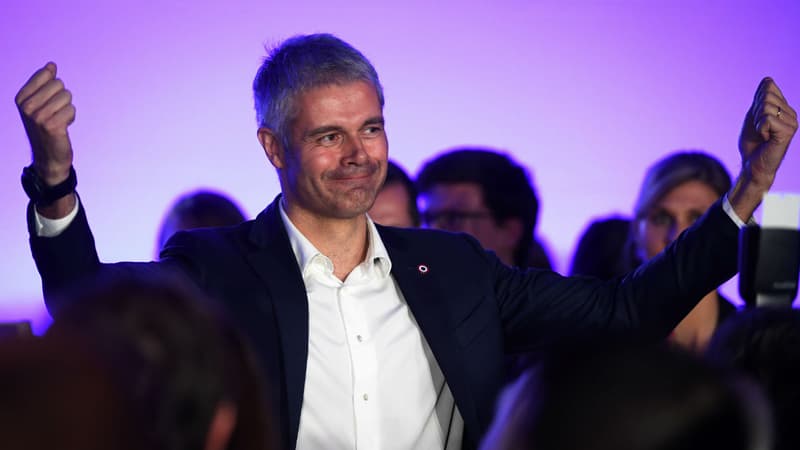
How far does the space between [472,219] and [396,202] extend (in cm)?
28

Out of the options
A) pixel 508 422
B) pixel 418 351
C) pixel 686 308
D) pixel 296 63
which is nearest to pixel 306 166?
pixel 296 63

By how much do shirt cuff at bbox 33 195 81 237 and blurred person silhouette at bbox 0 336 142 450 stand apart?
4.41 ft

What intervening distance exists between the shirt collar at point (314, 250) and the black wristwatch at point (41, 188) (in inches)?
20.7

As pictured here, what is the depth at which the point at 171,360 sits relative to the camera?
697mm

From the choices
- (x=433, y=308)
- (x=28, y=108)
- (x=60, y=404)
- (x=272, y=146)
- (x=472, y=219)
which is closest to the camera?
(x=60, y=404)

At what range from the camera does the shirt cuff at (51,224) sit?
1953 mm

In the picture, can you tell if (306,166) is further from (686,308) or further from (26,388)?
(26,388)

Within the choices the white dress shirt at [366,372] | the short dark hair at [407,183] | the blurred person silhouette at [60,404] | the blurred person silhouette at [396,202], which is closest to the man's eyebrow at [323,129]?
the white dress shirt at [366,372]

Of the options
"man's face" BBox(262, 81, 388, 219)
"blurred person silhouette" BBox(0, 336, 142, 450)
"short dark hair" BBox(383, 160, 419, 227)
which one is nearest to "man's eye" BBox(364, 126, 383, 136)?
"man's face" BBox(262, 81, 388, 219)

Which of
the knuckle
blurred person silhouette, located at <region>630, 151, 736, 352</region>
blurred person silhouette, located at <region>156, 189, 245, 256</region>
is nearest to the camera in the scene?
the knuckle

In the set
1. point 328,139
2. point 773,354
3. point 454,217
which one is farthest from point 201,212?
point 773,354

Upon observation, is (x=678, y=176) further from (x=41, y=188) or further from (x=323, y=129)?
(x=41, y=188)

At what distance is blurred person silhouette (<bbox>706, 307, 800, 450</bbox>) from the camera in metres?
1.19

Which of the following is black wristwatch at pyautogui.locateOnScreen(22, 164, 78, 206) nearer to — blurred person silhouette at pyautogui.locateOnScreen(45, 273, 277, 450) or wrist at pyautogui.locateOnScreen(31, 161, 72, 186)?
wrist at pyautogui.locateOnScreen(31, 161, 72, 186)
